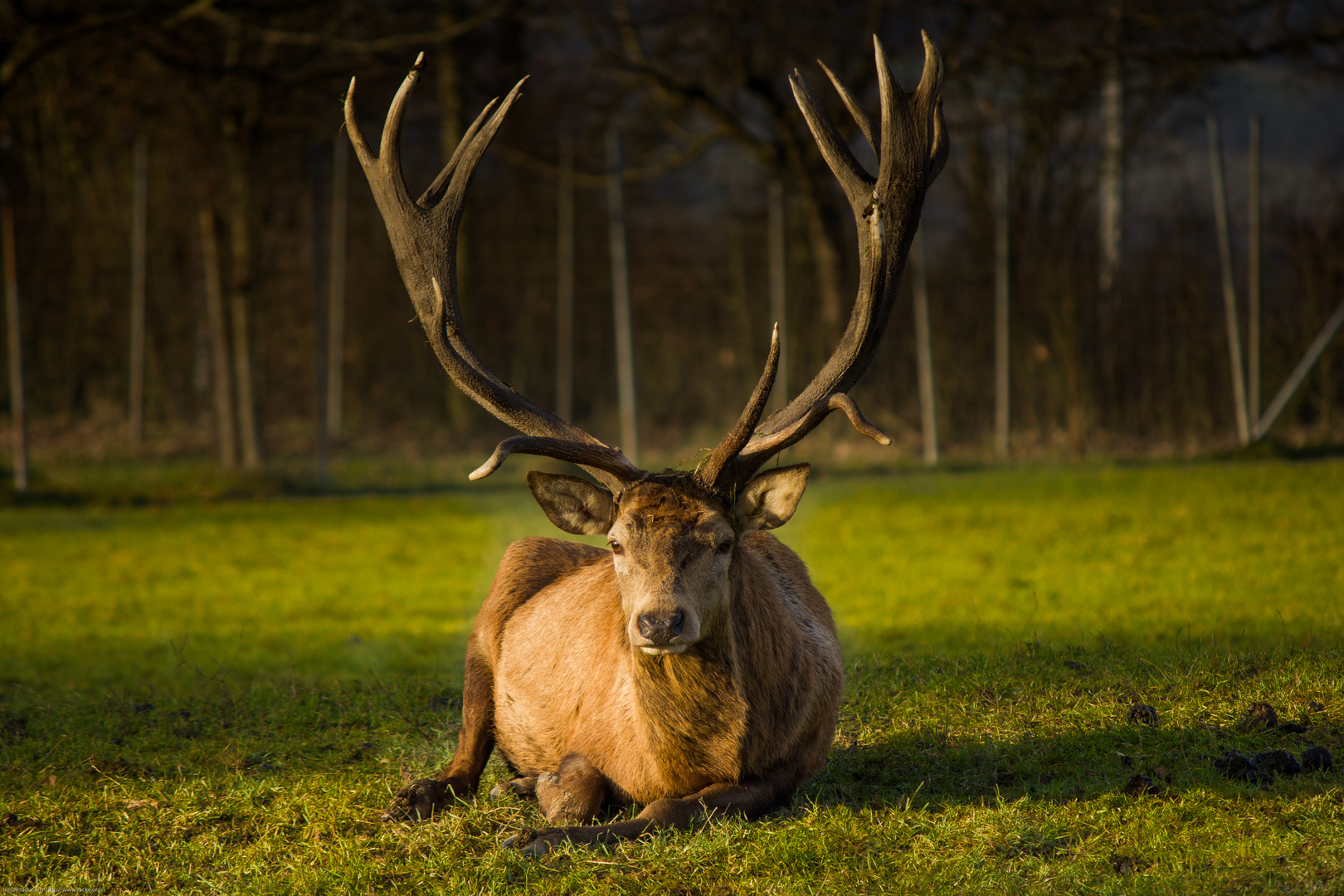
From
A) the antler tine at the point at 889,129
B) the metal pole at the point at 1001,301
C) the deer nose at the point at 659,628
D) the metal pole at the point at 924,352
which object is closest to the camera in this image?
the deer nose at the point at 659,628

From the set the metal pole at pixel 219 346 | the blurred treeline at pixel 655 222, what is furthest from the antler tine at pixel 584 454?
the metal pole at pixel 219 346

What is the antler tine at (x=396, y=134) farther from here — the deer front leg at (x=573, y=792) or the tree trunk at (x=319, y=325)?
the tree trunk at (x=319, y=325)

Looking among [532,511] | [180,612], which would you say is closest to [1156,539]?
[532,511]

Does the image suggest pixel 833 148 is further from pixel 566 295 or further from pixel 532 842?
pixel 566 295

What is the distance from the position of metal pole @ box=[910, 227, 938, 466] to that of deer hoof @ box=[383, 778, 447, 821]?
39.4 feet

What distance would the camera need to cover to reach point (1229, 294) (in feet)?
51.0

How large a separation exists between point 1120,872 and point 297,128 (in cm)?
1856

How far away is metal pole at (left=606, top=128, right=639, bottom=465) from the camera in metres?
16.4

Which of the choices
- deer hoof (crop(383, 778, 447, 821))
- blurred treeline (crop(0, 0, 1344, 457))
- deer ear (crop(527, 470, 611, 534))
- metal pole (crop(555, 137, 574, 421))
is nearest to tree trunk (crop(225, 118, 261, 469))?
blurred treeline (crop(0, 0, 1344, 457))

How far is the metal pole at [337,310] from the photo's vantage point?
62.1 ft

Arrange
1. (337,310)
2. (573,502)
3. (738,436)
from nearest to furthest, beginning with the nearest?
(738,436)
(573,502)
(337,310)

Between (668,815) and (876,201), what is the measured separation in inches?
104

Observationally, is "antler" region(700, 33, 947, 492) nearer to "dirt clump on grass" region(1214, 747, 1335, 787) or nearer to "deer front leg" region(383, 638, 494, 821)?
"deer front leg" region(383, 638, 494, 821)

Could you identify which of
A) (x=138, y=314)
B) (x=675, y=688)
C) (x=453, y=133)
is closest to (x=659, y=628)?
(x=675, y=688)
